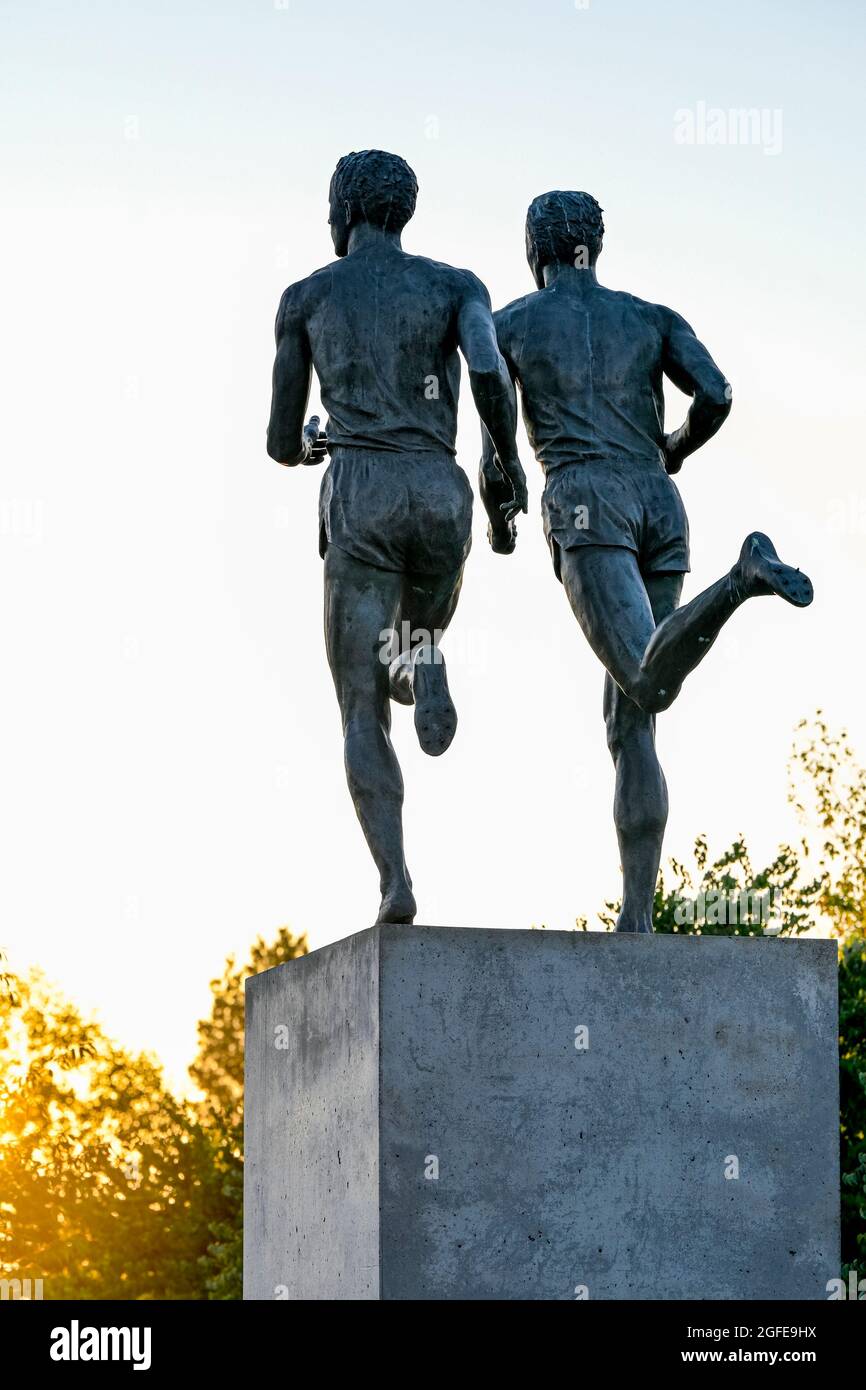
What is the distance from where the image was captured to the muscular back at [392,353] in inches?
392

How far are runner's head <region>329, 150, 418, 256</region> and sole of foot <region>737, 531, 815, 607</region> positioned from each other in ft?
7.68

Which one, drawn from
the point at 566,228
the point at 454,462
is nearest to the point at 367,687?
the point at 454,462

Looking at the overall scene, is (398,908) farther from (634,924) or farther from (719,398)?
(719,398)

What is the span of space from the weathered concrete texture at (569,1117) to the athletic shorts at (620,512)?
1884 millimetres

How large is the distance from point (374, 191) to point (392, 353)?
77 cm

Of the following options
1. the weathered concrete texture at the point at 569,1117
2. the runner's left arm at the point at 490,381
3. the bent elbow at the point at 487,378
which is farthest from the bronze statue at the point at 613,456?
the weathered concrete texture at the point at 569,1117

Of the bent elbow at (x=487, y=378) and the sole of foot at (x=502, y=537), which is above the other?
the bent elbow at (x=487, y=378)

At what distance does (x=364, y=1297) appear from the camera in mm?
8828

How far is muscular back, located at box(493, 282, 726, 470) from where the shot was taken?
10.5 meters

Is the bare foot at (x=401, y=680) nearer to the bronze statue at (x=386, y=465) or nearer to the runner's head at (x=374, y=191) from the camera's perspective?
the bronze statue at (x=386, y=465)
